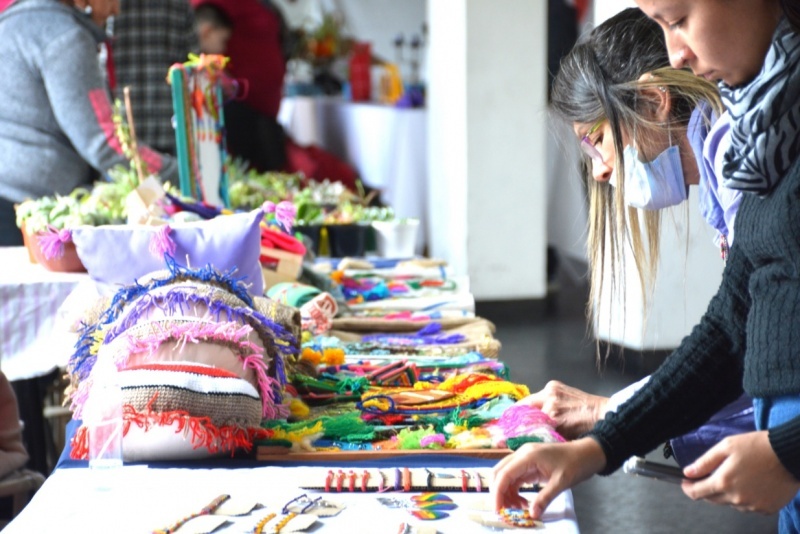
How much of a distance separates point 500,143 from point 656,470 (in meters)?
4.67

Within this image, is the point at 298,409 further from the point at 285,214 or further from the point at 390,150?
the point at 390,150

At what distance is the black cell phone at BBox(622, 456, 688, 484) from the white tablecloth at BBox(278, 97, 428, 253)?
5.79m

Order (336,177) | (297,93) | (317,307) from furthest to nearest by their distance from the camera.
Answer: (297,93)
(336,177)
(317,307)

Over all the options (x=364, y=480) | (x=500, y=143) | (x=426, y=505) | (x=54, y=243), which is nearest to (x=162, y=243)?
(x=54, y=243)

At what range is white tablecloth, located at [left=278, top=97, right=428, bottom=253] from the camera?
7406mm

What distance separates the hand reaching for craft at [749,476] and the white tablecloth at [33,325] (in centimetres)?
185

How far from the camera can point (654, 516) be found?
2.93 meters

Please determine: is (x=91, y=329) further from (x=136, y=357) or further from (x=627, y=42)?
(x=627, y=42)

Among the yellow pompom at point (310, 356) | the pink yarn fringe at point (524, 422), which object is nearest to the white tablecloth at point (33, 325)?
the yellow pompom at point (310, 356)

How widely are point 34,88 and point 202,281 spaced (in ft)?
5.93

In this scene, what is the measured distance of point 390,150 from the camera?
299 inches

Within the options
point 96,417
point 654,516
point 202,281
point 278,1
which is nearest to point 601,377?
point 654,516

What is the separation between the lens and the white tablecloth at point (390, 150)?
7.41 metres

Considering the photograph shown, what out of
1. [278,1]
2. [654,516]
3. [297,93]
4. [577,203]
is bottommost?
[654,516]
